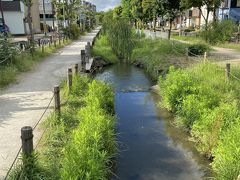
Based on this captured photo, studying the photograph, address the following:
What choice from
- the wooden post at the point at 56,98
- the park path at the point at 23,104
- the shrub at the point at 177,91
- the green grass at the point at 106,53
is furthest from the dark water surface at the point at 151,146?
the green grass at the point at 106,53

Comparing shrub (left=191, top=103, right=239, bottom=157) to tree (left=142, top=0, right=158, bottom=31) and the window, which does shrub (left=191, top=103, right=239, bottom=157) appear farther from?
the window

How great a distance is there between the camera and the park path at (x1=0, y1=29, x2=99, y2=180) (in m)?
7.12

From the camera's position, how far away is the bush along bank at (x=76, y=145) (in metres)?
5.80

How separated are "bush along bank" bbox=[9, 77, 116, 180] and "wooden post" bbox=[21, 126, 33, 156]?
24 centimetres

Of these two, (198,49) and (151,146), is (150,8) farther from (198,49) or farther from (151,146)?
(151,146)

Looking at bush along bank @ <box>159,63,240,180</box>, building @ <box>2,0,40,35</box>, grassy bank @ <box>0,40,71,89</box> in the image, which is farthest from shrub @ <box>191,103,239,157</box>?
building @ <box>2,0,40,35</box>

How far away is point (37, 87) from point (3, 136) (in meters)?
5.21

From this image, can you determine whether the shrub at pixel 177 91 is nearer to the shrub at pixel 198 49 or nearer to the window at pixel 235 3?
the shrub at pixel 198 49

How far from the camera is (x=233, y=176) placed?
6.18 meters

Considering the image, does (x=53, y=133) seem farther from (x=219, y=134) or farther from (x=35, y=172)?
(x=219, y=134)

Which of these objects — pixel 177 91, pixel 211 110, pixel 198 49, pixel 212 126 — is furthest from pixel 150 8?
pixel 212 126

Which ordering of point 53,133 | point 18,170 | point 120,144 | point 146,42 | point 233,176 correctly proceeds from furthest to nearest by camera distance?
point 146,42
point 120,144
point 53,133
point 233,176
point 18,170

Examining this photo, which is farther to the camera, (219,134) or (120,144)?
(120,144)

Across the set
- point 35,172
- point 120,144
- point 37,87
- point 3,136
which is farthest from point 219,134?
point 37,87
